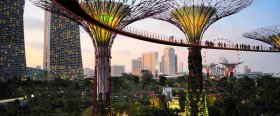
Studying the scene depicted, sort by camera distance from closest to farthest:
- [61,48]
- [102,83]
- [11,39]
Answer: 1. [102,83]
2. [11,39]
3. [61,48]

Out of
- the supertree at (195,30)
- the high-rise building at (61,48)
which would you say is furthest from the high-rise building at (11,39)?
the supertree at (195,30)

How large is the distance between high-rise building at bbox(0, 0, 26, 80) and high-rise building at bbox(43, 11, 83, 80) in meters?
22.7

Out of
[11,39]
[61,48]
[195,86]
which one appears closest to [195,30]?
[195,86]

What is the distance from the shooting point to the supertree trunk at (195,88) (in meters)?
23.6

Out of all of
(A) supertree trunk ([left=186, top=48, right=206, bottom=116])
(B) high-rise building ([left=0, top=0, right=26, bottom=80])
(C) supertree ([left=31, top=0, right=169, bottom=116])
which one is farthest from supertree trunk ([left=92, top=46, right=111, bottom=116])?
(B) high-rise building ([left=0, top=0, right=26, bottom=80])

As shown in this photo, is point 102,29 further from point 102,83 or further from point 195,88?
point 195,88

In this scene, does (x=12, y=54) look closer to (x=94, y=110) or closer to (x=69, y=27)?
(x=69, y=27)

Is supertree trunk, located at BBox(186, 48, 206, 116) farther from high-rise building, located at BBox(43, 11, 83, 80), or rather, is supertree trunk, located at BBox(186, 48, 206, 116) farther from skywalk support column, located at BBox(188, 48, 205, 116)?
high-rise building, located at BBox(43, 11, 83, 80)

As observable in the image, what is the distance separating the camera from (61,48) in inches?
5891

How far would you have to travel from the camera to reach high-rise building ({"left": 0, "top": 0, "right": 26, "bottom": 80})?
119 meters

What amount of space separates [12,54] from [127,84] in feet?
165

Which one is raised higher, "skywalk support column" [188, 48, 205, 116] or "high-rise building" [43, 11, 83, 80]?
"high-rise building" [43, 11, 83, 80]

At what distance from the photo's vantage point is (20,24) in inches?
4847

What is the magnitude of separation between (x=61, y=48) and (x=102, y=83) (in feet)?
436
